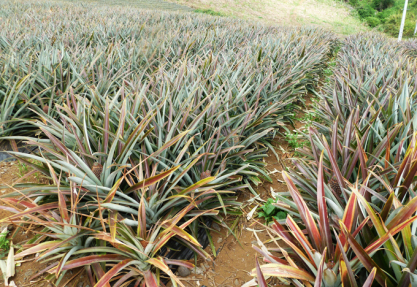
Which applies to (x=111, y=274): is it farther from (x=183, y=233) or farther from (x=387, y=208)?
(x=387, y=208)

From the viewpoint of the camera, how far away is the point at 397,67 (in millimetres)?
2697

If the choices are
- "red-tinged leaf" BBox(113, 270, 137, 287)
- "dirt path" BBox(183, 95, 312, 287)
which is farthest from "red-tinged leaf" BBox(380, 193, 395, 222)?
"red-tinged leaf" BBox(113, 270, 137, 287)

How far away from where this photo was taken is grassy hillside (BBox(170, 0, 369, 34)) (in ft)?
68.0

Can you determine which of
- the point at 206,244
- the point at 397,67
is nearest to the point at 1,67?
the point at 206,244

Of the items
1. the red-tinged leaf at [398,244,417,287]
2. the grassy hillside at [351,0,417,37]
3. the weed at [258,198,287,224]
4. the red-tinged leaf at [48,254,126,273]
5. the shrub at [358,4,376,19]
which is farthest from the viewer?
the shrub at [358,4,376,19]

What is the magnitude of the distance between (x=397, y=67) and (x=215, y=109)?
231cm

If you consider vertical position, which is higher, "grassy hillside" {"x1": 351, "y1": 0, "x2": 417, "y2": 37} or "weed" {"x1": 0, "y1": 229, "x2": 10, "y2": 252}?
"grassy hillside" {"x1": 351, "y1": 0, "x2": 417, "y2": 37}

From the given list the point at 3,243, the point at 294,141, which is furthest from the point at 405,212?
the point at 3,243

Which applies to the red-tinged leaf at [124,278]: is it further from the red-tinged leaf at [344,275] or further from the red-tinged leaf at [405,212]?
the red-tinged leaf at [405,212]

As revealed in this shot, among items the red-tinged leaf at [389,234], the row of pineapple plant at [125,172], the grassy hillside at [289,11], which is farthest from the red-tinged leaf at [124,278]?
the grassy hillside at [289,11]

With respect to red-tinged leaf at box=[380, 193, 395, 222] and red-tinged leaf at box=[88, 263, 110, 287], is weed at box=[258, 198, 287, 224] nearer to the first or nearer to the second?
red-tinged leaf at box=[380, 193, 395, 222]

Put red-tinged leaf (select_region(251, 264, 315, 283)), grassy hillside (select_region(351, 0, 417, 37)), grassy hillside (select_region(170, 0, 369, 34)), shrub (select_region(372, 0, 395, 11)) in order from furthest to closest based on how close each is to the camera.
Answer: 1. shrub (select_region(372, 0, 395, 11))
2. grassy hillside (select_region(351, 0, 417, 37))
3. grassy hillside (select_region(170, 0, 369, 34))
4. red-tinged leaf (select_region(251, 264, 315, 283))

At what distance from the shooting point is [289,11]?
2306cm

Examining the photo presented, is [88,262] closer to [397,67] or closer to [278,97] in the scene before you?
[278,97]
